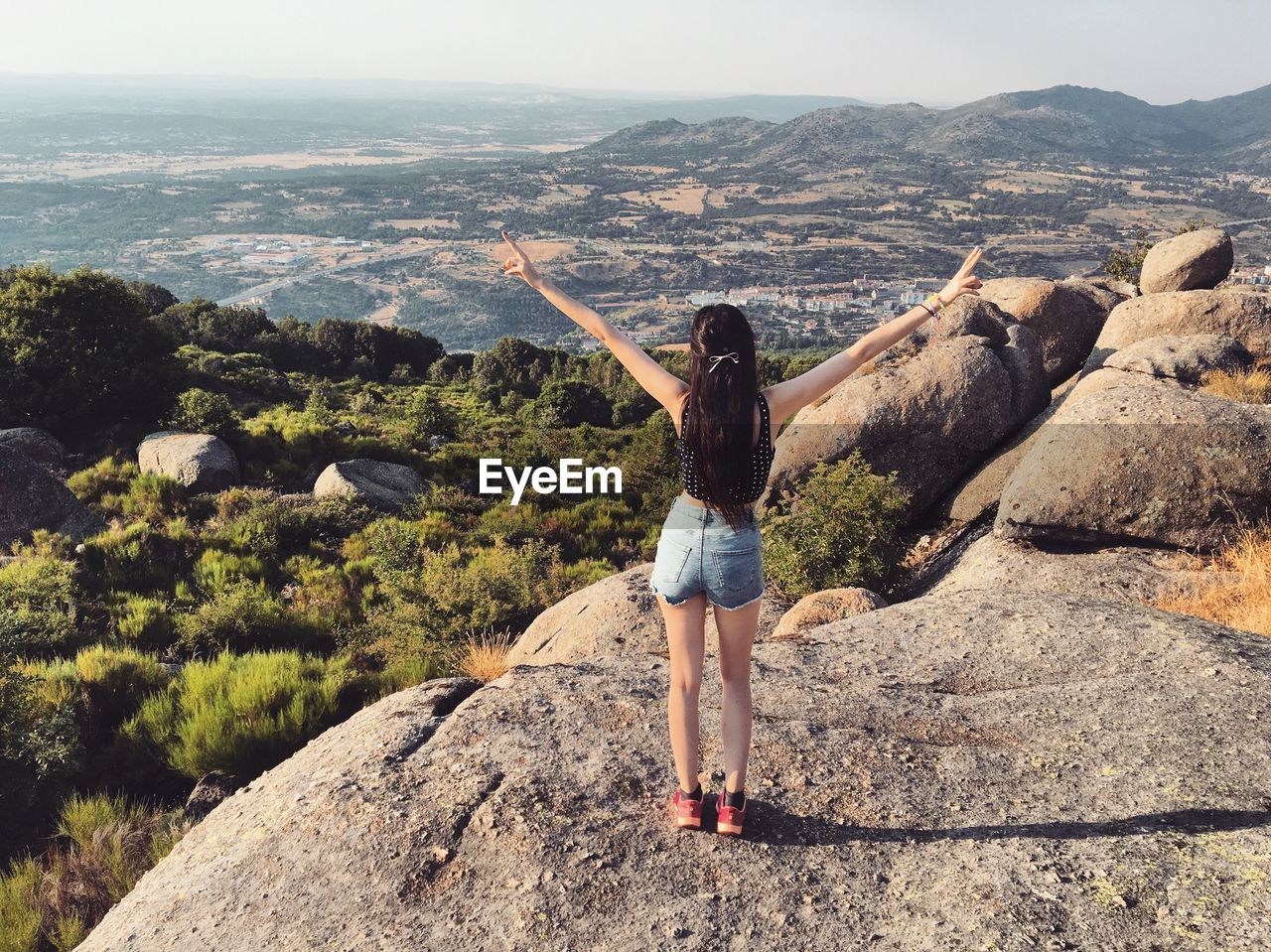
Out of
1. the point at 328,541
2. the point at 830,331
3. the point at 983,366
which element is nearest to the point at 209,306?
the point at 328,541

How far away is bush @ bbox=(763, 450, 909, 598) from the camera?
392 inches

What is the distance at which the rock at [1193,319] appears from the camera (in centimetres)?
1373

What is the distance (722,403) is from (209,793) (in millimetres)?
4896

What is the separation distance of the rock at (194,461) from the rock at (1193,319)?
17.1 meters

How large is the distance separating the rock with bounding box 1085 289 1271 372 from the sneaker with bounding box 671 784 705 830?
40.8 feet

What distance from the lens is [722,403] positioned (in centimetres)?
365

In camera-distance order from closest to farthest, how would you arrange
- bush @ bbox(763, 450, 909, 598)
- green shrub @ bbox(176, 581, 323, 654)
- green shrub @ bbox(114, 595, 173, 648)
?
green shrub @ bbox(176, 581, 323, 654)
green shrub @ bbox(114, 595, 173, 648)
bush @ bbox(763, 450, 909, 598)

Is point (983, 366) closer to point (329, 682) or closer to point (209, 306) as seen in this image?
point (329, 682)

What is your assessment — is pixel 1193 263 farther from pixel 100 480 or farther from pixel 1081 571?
pixel 100 480

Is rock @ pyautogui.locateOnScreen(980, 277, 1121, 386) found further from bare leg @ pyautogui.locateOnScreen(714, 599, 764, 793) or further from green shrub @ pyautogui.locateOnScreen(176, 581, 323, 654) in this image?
bare leg @ pyautogui.locateOnScreen(714, 599, 764, 793)

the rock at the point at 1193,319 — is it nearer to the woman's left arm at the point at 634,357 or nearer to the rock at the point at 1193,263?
the rock at the point at 1193,263

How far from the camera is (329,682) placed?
733 centimetres

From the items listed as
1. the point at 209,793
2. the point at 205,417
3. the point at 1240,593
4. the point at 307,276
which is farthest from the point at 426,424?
the point at 307,276

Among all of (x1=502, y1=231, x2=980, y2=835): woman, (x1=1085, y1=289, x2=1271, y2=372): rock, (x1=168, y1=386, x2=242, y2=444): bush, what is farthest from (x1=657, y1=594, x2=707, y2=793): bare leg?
(x1=168, y1=386, x2=242, y2=444): bush
